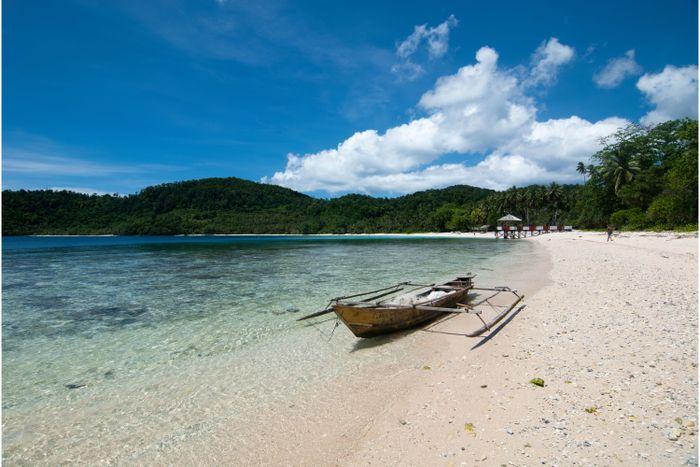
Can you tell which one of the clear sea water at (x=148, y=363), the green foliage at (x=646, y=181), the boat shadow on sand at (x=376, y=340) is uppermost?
the green foliage at (x=646, y=181)

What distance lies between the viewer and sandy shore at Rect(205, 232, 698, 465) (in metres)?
3.43

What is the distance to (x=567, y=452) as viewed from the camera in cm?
330

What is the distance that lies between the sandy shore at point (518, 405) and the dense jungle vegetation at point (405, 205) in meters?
33.5

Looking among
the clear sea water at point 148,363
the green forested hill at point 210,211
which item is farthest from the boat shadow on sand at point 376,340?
the green forested hill at point 210,211

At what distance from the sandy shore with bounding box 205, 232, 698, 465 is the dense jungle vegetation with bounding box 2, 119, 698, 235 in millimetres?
33469

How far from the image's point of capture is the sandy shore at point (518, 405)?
11.3ft

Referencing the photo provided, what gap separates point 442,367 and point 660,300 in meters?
6.92

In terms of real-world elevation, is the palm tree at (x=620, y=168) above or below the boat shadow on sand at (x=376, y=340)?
above

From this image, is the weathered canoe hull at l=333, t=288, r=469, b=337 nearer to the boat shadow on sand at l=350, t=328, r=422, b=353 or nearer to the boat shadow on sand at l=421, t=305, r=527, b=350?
the boat shadow on sand at l=350, t=328, r=422, b=353

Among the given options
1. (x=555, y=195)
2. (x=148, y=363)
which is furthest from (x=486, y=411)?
(x=555, y=195)

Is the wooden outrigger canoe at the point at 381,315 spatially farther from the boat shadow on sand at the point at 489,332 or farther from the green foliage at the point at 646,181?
the green foliage at the point at 646,181

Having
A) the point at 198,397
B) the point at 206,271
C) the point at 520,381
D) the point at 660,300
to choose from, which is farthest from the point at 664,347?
the point at 206,271

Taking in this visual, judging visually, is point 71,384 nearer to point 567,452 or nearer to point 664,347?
point 567,452

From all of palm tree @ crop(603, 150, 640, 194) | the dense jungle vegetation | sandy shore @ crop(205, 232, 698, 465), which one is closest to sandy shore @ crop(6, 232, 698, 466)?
sandy shore @ crop(205, 232, 698, 465)
